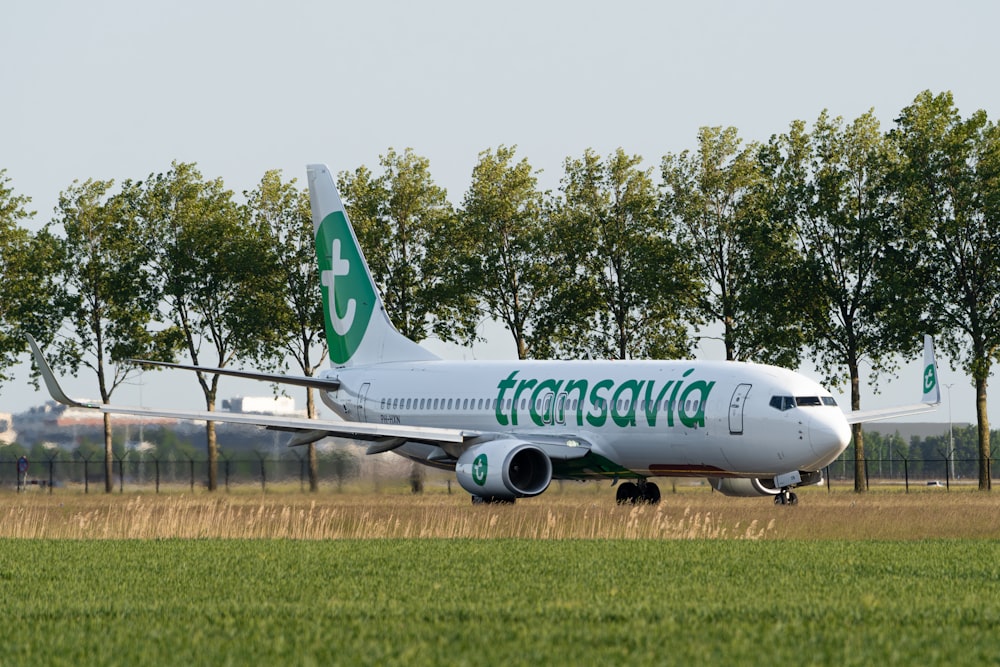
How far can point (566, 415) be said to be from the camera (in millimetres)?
39531

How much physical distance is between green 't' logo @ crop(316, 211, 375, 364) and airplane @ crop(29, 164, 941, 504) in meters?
0.05

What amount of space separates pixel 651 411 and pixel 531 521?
20.3 feet

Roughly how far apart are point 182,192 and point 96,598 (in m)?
46.4

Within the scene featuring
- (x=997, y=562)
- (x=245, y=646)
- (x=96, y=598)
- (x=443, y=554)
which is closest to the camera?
(x=245, y=646)

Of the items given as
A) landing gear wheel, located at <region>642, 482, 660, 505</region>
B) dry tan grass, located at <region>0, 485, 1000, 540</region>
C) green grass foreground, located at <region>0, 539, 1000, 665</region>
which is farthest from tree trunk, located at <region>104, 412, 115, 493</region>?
green grass foreground, located at <region>0, 539, 1000, 665</region>

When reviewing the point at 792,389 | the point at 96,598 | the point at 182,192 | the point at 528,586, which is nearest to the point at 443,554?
the point at 528,586

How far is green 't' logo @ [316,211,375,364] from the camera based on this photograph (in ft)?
156

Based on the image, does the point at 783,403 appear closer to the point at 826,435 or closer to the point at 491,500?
the point at 826,435

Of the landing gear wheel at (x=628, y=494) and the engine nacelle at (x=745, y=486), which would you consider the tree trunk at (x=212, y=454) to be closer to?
the landing gear wheel at (x=628, y=494)

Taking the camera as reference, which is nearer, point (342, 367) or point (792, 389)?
point (792, 389)

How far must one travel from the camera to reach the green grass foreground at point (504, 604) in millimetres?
13594

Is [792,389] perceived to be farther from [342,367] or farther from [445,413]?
[342,367]

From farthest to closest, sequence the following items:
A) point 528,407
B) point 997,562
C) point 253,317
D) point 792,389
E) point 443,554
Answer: point 253,317
point 528,407
point 792,389
point 443,554
point 997,562

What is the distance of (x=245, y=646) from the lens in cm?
1394
